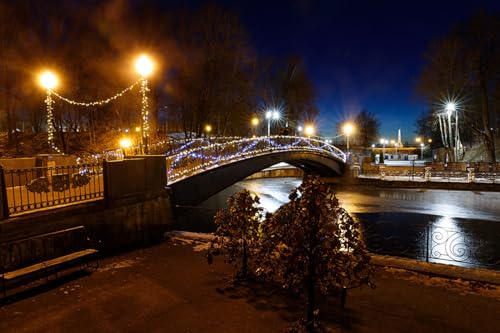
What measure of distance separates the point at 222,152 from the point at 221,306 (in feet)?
44.2

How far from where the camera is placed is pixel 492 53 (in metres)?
32.4

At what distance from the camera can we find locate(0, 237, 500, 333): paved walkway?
486 centimetres

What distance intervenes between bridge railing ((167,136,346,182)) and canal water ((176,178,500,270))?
2006mm

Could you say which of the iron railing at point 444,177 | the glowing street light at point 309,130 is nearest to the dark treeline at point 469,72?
the iron railing at point 444,177

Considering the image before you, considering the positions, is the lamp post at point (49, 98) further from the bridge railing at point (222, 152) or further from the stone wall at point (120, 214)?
the stone wall at point (120, 214)

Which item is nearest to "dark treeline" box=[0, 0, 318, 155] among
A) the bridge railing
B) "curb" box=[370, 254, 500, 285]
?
the bridge railing

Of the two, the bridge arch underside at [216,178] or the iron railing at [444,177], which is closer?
the bridge arch underside at [216,178]

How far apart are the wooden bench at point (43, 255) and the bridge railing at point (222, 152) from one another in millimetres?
6486

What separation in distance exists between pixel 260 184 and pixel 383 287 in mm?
27213

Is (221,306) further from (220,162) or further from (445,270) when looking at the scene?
(220,162)

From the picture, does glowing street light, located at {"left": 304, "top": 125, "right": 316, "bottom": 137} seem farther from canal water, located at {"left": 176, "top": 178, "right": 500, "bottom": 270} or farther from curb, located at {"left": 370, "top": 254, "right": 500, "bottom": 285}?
curb, located at {"left": 370, "top": 254, "right": 500, "bottom": 285}

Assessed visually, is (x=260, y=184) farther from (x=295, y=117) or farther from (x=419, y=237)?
(x=295, y=117)

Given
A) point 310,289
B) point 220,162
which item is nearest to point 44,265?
point 310,289

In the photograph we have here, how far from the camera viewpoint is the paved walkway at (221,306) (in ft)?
15.9
